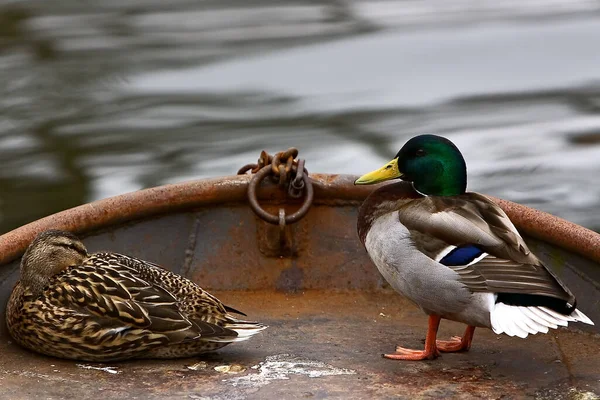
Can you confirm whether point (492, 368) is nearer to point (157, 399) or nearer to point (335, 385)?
point (335, 385)

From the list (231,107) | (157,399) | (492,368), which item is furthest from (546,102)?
(157,399)

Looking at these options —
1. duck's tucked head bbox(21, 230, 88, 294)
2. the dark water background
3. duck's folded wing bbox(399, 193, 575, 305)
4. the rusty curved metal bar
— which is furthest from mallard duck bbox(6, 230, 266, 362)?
the dark water background

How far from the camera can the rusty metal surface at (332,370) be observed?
148 inches

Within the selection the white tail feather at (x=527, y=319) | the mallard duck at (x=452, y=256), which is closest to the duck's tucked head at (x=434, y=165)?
the mallard duck at (x=452, y=256)

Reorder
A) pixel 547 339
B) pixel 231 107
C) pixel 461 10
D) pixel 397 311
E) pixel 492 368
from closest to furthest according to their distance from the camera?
pixel 492 368
pixel 547 339
pixel 397 311
pixel 231 107
pixel 461 10

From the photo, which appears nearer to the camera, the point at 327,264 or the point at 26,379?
the point at 26,379

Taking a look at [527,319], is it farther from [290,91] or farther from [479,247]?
[290,91]

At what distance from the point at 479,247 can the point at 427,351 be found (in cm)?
45

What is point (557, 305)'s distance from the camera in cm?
380

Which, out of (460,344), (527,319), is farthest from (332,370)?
(527,319)

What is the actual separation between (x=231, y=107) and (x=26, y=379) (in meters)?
5.35

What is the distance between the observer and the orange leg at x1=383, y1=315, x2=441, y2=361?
4125 mm

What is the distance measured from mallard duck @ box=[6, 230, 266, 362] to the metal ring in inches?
27.6

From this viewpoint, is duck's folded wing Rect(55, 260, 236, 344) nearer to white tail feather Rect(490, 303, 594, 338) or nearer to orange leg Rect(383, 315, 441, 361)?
orange leg Rect(383, 315, 441, 361)
